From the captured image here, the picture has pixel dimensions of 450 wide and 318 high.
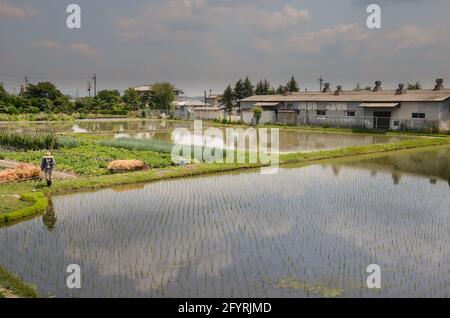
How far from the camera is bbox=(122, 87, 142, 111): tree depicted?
61938mm

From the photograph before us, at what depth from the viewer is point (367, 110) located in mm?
33719

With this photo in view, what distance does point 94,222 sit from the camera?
9.31m

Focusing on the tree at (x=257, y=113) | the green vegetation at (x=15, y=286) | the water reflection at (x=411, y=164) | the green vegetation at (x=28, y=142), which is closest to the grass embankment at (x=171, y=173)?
the water reflection at (x=411, y=164)

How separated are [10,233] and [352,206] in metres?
7.36

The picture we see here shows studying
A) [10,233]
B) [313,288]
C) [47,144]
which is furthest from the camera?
[47,144]

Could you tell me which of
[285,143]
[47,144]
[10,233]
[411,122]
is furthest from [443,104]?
[10,233]

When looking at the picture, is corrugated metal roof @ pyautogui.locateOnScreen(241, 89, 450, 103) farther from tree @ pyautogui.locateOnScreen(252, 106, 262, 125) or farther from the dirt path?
the dirt path

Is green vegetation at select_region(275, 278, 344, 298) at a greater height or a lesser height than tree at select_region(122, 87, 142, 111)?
lesser

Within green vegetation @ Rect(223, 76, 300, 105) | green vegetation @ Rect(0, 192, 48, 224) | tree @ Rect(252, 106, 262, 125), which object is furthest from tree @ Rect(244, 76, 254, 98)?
green vegetation @ Rect(0, 192, 48, 224)

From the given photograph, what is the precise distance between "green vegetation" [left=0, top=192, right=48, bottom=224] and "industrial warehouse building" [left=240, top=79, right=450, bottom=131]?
85.6 feet

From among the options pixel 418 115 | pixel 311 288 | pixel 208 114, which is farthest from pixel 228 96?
pixel 311 288

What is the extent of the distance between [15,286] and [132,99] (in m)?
59.6

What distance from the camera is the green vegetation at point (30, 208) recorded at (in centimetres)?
958
